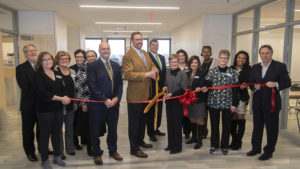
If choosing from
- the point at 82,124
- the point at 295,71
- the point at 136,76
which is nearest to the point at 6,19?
the point at 82,124

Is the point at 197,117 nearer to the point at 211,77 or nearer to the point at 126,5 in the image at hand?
the point at 211,77

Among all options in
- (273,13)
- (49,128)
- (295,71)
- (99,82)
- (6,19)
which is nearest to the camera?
(49,128)

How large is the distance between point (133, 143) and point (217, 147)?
52.9 inches

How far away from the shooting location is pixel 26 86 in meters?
2.97

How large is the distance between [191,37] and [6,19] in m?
6.01

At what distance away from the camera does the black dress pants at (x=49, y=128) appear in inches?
107

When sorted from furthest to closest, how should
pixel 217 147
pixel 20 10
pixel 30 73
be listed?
pixel 20 10
pixel 217 147
pixel 30 73

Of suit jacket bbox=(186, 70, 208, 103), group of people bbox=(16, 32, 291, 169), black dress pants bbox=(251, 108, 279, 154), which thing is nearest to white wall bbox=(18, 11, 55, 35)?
group of people bbox=(16, 32, 291, 169)

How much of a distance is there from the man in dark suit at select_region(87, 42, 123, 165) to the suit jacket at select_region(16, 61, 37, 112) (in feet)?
2.60

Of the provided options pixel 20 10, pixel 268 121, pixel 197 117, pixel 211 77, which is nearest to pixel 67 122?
pixel 197 117

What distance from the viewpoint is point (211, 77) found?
332cm

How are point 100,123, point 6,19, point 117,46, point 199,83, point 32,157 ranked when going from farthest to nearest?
point 117,46, point 6,19, point 199,83, point 32,157, point 100,123

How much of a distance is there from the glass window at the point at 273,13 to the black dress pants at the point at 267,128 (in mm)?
2466

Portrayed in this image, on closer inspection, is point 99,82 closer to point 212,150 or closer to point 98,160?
point 98,160
